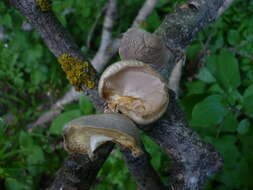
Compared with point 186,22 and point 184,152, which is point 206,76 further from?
point 184,152

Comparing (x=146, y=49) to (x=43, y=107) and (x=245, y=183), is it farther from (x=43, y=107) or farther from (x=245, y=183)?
(x=43, y=107)

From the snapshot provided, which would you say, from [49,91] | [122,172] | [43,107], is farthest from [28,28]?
[122,172]

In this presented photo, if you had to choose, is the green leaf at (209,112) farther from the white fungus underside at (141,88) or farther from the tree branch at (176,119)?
the white fungus underside at (141,88)

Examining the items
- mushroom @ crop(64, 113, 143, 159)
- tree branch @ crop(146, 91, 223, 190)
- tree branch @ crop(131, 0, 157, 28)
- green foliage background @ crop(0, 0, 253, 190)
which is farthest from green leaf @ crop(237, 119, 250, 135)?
tree branch @ crop(131, 0, 157, 28)

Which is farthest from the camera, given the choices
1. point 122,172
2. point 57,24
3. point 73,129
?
point 122,172

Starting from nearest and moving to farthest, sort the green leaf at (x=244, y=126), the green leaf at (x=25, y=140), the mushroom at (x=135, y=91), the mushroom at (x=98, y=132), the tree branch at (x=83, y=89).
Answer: the mushroom at (x=98, y=132)
the mushroom at (x=135, y=91)
the tree branch at (x=83, y=89)
the green leaf at (x=244, y=126)
the green leaf at (x=25, y=140)

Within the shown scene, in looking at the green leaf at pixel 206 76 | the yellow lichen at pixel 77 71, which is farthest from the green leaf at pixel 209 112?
the green leaf at pixel 206 76
